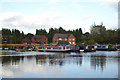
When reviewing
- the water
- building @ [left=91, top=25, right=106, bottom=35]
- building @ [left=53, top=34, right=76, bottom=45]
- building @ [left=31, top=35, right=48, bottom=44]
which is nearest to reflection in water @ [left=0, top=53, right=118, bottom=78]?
the water

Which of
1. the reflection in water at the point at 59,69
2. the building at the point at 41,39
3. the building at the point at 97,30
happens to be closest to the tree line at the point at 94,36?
the building at the point at 97,30

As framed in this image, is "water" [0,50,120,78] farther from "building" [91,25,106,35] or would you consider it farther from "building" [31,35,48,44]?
A: "building" [31,35,48,44]

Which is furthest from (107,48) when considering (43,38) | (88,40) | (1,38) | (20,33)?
(20,33)

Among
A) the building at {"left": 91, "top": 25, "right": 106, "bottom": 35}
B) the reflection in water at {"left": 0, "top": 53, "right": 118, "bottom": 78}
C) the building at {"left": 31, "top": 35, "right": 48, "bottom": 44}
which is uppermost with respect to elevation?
the building at {"left": 91, "top": 25, "right": 106, "bottom": 35}

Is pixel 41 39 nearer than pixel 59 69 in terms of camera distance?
No

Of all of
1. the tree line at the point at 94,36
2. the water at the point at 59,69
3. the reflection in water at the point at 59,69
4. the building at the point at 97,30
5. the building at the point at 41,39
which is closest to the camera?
the water at the point at 59,69

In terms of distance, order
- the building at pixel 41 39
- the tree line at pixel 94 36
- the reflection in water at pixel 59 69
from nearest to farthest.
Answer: the reflection in water at pixel 59 69 < the tree line at pixel 94 36 < the building at pixel 41 39

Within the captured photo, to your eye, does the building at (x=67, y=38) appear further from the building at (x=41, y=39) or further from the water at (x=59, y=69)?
the water at (x=59, y=69)

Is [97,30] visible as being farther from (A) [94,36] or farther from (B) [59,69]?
(B) [59,69]

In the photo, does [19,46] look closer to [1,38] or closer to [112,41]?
[1,38]

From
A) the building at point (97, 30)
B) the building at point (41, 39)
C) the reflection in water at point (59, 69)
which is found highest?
the building at point (97, 30)

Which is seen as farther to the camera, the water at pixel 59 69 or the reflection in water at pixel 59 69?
the reflection in water at pixel 59 69

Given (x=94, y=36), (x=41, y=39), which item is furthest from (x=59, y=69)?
(x=41, y=39)

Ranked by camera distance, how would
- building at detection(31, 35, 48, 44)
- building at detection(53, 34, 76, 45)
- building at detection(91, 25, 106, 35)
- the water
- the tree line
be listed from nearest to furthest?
the water → the tree line → building at detection(91, 25, 106, 35) → building at detection(53, 34, 76, 45) → building at detection(31, 35, 48, 44)
